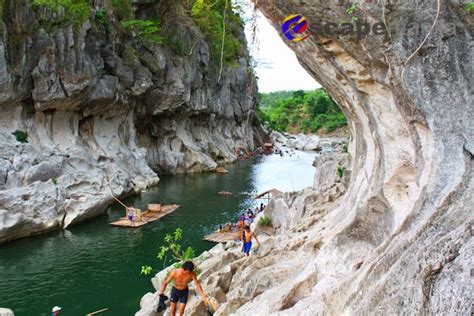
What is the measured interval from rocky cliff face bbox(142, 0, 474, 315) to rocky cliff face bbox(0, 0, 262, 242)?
4.91 metres

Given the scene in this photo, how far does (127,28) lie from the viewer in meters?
30.0

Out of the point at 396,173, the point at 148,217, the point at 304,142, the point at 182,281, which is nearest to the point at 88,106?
the point at 148,217

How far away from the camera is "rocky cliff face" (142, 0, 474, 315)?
4262mm

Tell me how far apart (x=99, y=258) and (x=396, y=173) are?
1280 cm

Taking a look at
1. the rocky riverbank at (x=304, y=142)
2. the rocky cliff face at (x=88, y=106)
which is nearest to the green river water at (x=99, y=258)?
the rocky cliff face at (x=88, y=106)

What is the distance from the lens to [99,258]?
16.2 metres

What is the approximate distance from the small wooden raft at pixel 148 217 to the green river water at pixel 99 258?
1.13 feet

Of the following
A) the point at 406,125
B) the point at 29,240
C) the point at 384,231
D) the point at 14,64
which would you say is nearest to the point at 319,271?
the point at 384,231

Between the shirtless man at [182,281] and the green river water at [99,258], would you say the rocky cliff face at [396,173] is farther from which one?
the green river water at [99,258]

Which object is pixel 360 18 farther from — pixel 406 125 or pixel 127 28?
pixel 127 28

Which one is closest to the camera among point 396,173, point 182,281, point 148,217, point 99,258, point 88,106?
point 396,173

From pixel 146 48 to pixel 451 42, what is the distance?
1141 inches

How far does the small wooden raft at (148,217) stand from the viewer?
20.3 meters

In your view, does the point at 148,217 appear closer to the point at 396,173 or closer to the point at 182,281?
the point at 182,281
